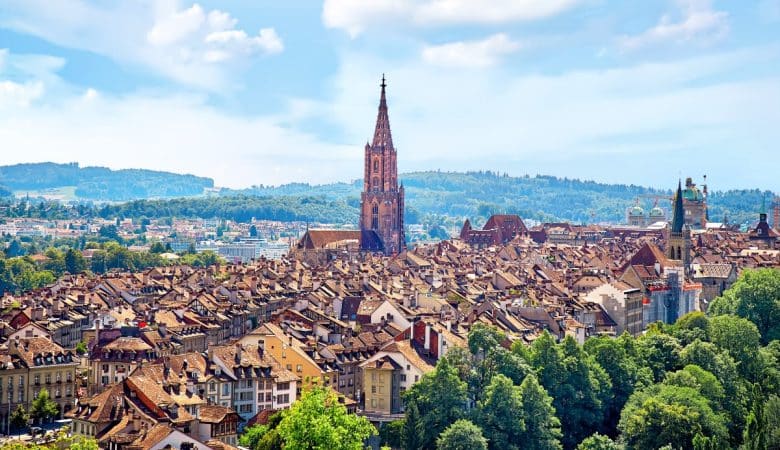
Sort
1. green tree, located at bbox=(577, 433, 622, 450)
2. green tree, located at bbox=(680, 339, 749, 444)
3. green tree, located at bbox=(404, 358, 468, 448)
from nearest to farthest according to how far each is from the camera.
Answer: green tree, located at bbox=(404, 358, 468, 448) < green tree, located at bbox=(577, 433, 622, 450) < green tree, located at bbox=(680, 339, 749, 444)

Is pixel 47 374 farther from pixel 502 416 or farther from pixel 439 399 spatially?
pixel 502 416

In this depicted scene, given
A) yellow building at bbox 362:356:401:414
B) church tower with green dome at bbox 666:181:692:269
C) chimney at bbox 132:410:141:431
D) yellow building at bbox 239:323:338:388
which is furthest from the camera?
church tower with green dome at bbox 666:181:692:269

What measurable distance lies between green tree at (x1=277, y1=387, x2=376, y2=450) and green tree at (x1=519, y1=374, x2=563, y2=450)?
39.1 feet

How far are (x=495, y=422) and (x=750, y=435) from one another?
1357 centimetres

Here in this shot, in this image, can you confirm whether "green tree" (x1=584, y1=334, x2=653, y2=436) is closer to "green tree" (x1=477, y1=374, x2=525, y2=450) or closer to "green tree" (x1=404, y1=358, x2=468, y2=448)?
"green tree" (x1=477, y1=374, x2=525, y2=450)

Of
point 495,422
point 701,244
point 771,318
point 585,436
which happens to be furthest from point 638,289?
point 701,244

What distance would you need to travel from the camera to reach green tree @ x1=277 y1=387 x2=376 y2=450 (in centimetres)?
6775

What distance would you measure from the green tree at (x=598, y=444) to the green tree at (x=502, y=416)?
11.7ft

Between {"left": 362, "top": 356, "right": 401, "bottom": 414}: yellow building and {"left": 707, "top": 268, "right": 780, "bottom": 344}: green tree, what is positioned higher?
{"left": 707, "top": 268, "right": 780, "bottom": 344}: green tree

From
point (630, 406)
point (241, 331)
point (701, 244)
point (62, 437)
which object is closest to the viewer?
point (62, 437)

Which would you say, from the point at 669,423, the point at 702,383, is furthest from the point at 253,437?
A: the point at 702,383

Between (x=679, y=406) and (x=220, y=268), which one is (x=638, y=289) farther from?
(x=220, y=268)

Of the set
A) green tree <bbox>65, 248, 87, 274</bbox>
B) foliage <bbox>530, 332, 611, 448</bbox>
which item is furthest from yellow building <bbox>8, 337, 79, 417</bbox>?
green tree <bbox>65, 248, 87, 274</bbox>

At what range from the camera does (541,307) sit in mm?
114688
